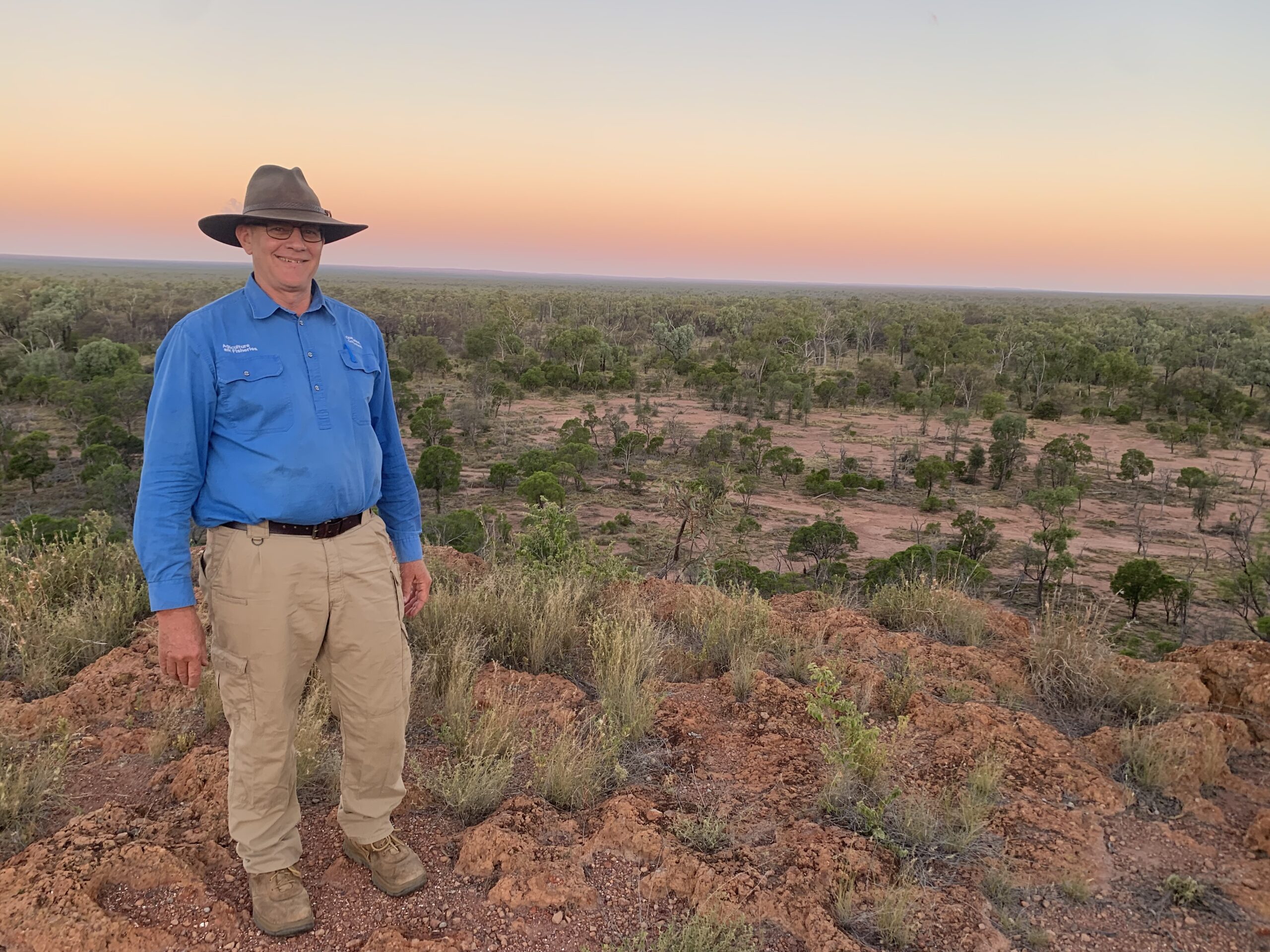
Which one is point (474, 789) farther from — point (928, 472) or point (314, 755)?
point (928, 472)

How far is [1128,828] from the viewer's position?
258 centimetres

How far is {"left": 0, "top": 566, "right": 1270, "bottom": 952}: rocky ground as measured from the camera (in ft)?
6.41

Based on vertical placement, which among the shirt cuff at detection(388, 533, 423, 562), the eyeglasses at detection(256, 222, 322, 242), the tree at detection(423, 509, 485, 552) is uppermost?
the eyeglasses at detection(256, 222, 322, 242)

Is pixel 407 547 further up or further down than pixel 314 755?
further up

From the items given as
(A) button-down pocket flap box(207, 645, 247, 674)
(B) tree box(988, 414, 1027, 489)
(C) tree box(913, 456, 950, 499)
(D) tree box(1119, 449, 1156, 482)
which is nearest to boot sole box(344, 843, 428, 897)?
(A) button-down pocket flap box(207, 645, 247, 674)

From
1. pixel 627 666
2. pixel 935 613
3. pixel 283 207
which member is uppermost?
pixel 283 207

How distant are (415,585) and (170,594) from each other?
753 millimetres

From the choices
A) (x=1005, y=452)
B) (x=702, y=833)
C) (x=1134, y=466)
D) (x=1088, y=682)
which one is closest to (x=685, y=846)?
(x=702, y=833)

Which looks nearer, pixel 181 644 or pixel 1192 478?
pixel 181 644

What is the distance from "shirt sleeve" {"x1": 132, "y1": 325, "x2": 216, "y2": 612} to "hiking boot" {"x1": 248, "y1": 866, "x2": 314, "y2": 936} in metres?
0.77

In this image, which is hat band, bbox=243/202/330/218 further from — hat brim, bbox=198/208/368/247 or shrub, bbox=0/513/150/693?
shrub, bbox=0/513/150/693

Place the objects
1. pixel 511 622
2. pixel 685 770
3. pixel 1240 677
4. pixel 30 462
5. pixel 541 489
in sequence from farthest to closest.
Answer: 1. pixel 30 462
2. pixel 541 489
3. pixel 511 622
4. pixel 1240 677
5. pixel 685 770

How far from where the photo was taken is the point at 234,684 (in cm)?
192

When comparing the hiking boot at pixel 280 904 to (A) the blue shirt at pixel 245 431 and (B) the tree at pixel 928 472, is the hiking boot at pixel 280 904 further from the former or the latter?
(B) the tree at pixel 928 472
